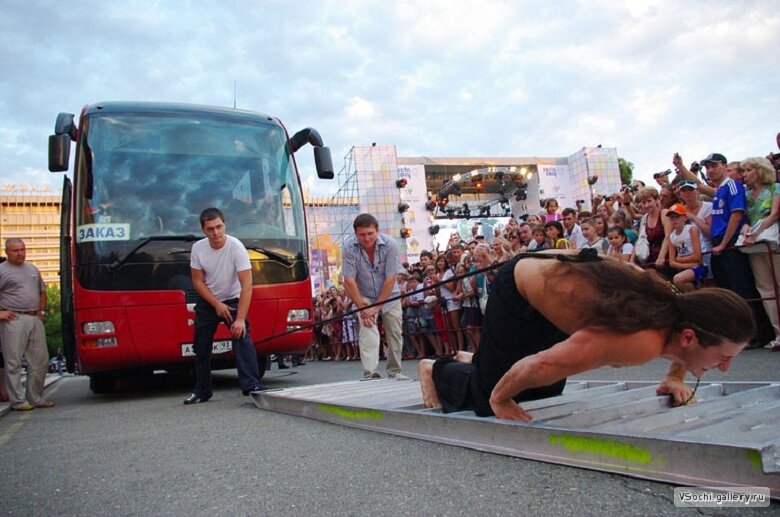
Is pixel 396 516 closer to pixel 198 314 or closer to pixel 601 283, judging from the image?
pixel 601 283

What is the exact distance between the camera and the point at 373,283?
20.7 ft

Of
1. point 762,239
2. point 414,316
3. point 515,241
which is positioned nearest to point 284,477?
point 762,239

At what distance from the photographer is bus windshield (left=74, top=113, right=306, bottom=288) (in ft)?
20.0

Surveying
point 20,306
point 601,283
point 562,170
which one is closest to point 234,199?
A: point 20,306

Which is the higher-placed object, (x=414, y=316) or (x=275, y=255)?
(x=275, y=255)

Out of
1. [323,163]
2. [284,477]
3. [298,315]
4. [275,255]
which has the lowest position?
[284,477]

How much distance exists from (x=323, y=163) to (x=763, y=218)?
510 cm

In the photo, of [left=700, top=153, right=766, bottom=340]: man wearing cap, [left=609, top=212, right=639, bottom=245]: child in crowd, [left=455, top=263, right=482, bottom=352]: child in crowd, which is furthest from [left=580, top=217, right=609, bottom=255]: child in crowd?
[left=455, top=263, right=482, bottom=352]: child in crowd

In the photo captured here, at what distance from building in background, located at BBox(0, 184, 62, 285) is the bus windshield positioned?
313 feet

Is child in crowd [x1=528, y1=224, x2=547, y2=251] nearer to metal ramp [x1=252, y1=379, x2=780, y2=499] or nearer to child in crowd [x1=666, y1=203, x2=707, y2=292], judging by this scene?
child in crowd [x1=666, y1=203, x2=707, y2=292]

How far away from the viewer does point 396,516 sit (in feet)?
6.08

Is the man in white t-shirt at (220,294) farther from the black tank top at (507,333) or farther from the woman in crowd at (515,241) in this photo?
the woman in crowd at (515,241)

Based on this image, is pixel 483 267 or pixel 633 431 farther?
pixel 483 267

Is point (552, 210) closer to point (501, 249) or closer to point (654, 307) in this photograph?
point (501, 249)
